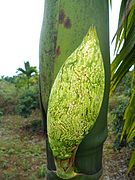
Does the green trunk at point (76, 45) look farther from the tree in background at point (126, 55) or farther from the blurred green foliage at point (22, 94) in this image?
the blurred green foliage at point (22, 94)

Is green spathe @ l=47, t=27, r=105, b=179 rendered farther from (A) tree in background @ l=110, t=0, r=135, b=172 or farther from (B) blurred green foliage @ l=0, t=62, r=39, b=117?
(B) blurred green foliage @ l=0, t=62, r=39, b=117

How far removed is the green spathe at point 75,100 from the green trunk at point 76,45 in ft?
0.17

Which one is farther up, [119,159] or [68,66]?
[68,66]

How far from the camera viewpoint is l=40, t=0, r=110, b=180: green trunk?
410 mm

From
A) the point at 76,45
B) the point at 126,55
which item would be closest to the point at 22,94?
the point at 126,55

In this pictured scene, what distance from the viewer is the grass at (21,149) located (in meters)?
3.46

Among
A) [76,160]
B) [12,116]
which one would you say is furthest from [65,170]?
[12,116]

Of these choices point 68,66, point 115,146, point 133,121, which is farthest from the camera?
point 115,146

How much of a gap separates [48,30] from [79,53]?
0.35ft

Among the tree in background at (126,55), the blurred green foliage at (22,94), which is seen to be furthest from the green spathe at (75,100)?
the blurred green foliage at (22,94)

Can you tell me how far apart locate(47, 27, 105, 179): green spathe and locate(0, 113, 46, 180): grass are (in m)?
3.04

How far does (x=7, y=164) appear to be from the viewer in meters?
3.65

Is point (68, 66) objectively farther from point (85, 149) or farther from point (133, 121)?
point (133, 121)

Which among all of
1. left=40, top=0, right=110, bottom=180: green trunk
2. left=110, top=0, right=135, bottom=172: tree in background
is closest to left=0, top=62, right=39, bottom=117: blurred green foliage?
left=110, top=0, right=135, bottom=172: tree in background
